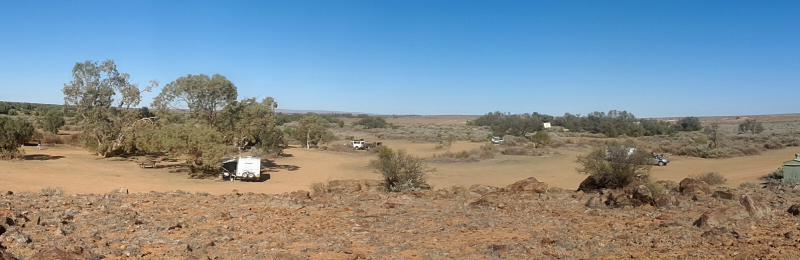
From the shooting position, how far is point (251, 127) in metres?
32.8

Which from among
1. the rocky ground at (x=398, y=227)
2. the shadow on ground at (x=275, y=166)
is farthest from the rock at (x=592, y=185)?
the shadow on ground at (x=275, y=166)

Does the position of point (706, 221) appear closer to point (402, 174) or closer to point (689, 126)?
point (402, 174)

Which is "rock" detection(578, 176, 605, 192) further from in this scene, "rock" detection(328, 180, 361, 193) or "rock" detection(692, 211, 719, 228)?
"rock" detection(692, 211, 719, 228)

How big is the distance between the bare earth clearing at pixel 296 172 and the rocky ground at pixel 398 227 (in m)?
6.63

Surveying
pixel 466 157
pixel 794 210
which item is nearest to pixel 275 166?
pixel 466 157

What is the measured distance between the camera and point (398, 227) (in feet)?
36.8

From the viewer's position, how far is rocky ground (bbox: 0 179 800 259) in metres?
8.70

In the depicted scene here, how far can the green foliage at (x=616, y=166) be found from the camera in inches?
756

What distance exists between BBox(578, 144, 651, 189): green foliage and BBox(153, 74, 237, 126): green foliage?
20.2 metres

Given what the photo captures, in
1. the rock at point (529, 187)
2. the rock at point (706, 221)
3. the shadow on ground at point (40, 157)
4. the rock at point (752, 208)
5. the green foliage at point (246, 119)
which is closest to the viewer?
the rock at point (706, 221)

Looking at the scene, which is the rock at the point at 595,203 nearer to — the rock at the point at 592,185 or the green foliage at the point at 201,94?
the rock at the point at 592,185

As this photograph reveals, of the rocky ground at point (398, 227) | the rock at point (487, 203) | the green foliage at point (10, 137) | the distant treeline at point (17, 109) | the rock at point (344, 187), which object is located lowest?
the rock at point (344, 187)

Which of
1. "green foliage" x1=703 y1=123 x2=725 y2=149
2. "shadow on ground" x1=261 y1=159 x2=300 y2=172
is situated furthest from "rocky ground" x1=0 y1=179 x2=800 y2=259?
"green foliage" x1=703 y1=123 x2=725 y2=149

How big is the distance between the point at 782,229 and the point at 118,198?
14.5 metres
